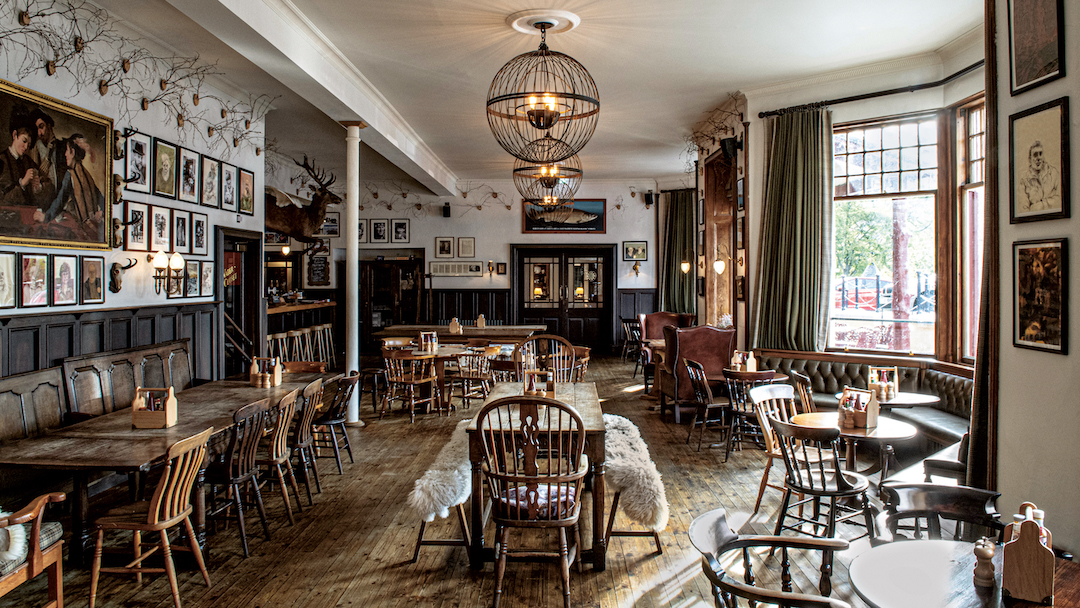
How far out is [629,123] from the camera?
8.97 meters

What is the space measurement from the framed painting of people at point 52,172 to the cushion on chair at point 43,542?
2444 mm

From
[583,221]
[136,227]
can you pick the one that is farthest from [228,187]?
[583,221]

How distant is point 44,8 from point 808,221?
697 cm

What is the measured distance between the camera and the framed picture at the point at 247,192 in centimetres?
750

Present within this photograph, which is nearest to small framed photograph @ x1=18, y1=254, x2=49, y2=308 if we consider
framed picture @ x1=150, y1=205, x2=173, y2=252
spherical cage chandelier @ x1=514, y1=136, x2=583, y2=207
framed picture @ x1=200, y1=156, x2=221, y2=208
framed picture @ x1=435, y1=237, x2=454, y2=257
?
framed picture @ x1=150, y1=205, x2=173, y2=252

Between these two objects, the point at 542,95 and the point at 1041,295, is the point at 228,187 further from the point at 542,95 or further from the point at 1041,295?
the point at 1041,295

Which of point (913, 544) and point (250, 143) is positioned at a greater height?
point (250, 143)

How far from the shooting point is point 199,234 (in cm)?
666

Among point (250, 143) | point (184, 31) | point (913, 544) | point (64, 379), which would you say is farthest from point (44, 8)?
point (913, 544)

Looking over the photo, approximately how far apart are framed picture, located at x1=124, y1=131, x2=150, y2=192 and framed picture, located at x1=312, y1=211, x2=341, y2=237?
334 inches

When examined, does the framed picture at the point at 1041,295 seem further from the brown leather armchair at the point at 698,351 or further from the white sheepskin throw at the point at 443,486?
the brown leather armchair at the point at 698,351

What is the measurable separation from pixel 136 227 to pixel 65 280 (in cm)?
99

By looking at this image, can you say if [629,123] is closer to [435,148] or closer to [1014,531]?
[435,148]

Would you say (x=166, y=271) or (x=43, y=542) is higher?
(x=166, y=271)
